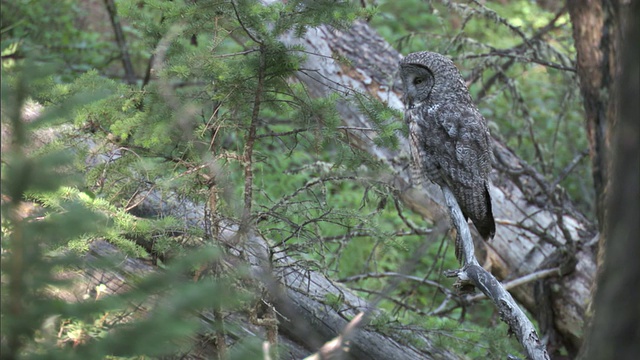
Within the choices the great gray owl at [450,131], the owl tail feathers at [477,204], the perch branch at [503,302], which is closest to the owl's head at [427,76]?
the great gray owl at [450,131]

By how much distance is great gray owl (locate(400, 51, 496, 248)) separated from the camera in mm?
3412

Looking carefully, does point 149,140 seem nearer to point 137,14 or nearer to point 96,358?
point 137,14

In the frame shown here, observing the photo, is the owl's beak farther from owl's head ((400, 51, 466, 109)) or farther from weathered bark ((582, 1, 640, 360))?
weathered bark ((582, 1, 640, 360))

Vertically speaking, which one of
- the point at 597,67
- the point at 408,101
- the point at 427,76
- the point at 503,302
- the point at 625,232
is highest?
the point at 597,67

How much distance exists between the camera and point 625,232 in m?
1.20

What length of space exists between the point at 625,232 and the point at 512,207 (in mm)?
3751

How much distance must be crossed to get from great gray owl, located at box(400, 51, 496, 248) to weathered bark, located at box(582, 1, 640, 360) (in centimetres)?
219

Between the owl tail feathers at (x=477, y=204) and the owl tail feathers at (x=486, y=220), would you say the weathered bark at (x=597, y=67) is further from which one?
the owl tail feathers at (x=477, y=204)

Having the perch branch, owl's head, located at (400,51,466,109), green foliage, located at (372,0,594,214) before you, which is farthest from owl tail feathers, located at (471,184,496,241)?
green foliage, located at (372,0,594,214)

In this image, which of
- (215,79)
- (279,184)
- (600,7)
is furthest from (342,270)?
(215,79)

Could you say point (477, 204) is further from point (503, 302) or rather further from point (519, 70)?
point (519, 70)

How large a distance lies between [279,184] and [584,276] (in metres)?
2.99

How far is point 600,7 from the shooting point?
4.16 metres

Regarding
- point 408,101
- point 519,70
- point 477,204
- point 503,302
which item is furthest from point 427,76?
point 519,70
